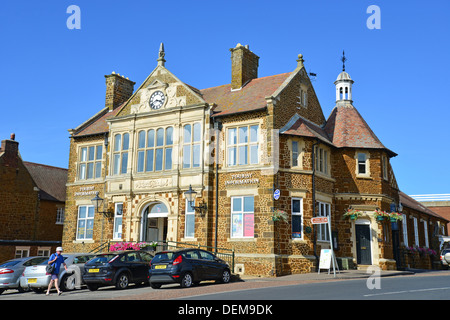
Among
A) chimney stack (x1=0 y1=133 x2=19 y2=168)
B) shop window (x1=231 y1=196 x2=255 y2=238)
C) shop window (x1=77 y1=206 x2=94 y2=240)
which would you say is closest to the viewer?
shop window (x1=231 y1=196 x2=255 y2=238)

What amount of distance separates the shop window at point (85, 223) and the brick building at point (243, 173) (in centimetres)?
7

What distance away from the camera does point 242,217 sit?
2405 centimetres

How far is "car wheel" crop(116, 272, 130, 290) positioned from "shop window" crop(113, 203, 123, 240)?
9.61 metres

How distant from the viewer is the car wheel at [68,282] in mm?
18266

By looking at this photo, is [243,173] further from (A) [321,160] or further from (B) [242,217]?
(A) [321,160]

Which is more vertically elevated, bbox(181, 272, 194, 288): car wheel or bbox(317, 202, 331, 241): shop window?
bbox(317, 202, 331, 241): shop window

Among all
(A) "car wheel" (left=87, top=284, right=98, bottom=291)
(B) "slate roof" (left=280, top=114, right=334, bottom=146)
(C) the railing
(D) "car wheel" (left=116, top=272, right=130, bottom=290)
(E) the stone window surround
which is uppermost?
(B) "slate roof" (left=280, top=114, right=334, bottom=146)

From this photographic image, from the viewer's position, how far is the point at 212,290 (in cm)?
1614

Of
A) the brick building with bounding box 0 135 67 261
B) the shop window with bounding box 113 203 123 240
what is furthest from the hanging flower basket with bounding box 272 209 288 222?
the brick building with bounding box 0 135 67 261

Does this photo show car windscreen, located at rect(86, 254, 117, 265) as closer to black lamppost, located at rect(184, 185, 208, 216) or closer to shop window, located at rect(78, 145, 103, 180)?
black lamppost, located at rect(184, 185, 208, 216)

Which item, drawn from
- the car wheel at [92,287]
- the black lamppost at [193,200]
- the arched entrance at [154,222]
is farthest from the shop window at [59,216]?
the car wheel at [92,287]

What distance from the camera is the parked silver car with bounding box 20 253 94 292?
17.8 m

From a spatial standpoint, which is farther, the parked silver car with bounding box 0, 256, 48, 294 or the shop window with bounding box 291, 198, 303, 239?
the shop window with bounding box 291, 198, 303, 239
